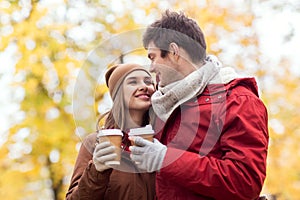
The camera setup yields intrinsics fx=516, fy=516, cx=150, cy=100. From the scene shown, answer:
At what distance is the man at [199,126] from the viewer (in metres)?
2.13

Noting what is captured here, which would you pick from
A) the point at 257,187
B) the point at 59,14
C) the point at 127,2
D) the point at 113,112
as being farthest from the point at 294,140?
the point at 257,187

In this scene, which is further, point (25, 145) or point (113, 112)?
point (25, 145)

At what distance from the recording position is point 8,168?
6.96 meters

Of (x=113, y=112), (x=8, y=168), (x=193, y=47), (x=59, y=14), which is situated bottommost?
(x=8, y=168)

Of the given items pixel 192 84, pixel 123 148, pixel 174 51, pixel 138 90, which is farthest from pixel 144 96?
pixel 192 84

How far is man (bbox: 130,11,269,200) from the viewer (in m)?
2.13

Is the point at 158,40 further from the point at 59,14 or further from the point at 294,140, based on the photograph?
the point at 294,140

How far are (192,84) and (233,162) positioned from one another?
40 cm

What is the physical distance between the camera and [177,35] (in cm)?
248

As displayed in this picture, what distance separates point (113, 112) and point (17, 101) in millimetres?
→ 3802

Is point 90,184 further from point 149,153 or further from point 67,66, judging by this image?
point 67,66

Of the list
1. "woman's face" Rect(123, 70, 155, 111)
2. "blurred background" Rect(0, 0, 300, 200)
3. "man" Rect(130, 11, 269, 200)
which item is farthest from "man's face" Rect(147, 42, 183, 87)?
"blurred background" Rect(0, 0, 300, 200)

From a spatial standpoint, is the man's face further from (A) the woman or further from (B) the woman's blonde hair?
(B) the woman's blonde hair

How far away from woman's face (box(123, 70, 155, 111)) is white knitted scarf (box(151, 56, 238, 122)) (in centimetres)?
38
